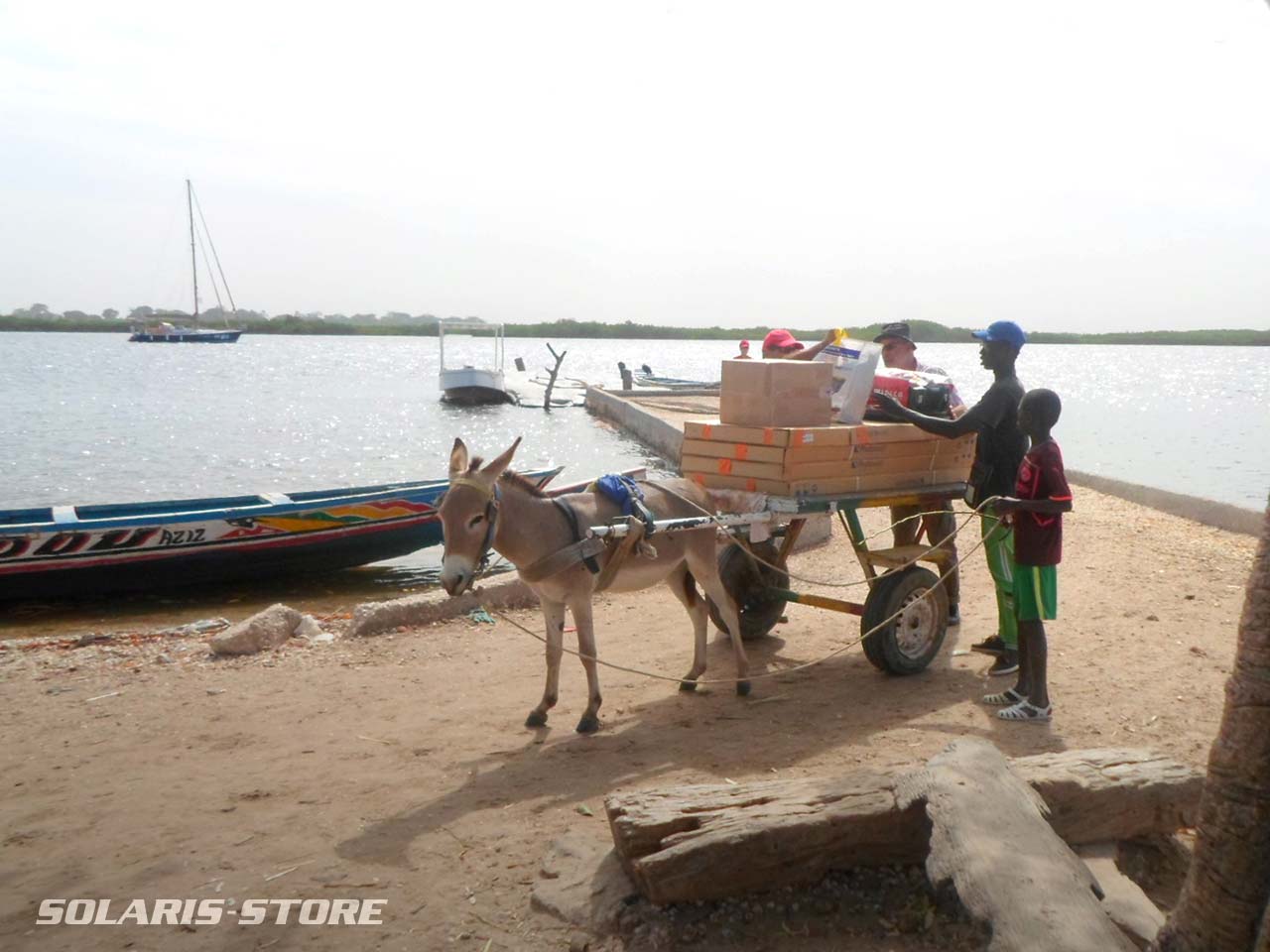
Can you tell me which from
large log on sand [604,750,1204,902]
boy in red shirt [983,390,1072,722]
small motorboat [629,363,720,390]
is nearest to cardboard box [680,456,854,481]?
boy in red shirt [983,390,1072,722]

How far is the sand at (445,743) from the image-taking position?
14.6ft

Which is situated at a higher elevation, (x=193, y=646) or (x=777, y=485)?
(x=777, y=485)

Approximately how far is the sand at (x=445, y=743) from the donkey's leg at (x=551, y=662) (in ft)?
0.36

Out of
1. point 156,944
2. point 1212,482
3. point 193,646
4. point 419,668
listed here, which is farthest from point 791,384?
point 1212,482

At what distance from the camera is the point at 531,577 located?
245 inches

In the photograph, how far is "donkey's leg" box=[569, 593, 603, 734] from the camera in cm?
639

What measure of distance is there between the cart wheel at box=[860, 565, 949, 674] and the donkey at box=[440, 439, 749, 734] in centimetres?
95

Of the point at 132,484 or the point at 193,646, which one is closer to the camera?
the point at 193,646

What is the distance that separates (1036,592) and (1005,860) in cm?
306

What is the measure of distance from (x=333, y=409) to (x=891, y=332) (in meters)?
47.3

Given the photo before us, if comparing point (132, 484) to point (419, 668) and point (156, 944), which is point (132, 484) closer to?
point (419, 668)

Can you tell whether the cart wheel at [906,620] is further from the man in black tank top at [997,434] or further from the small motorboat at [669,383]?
the small motorboat at [669,383]

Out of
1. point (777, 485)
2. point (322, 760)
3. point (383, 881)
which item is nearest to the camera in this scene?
point (383, 881)

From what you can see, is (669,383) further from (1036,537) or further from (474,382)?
(1036,537)
